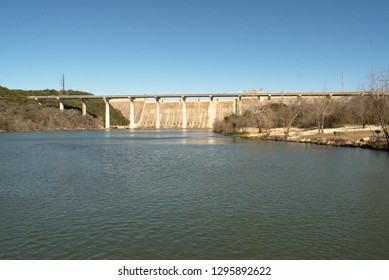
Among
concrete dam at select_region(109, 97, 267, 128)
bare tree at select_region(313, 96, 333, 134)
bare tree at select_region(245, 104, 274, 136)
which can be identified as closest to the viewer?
bare tree at select_region(313, 96, 333, 134)

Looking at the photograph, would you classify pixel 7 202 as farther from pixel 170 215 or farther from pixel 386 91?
pixel 386 91

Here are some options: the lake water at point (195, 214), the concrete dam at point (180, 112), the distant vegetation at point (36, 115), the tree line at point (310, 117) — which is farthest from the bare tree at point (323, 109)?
the concrete dam at point (180, 112)

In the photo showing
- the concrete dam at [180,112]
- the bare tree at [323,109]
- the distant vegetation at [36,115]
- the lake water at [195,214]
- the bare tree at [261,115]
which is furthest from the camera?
the concrete dam at [180,112]

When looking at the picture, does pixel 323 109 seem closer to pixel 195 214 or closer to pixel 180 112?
pixel 195 214

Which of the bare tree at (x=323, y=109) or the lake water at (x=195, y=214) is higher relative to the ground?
the bare tree at (x=323, y=109)

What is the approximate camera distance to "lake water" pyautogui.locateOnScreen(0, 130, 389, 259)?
9.76 meters

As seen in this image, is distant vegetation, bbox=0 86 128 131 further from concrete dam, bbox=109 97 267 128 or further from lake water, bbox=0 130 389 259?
lake water, bbox=0 130 389 259

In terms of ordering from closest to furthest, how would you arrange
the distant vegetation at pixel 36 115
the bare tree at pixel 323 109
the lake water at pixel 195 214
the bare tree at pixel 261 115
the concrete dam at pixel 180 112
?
the lake water at pixel 195 214
the bare tree at pixel 323 109
the bare tree at pixel 261 115
the distant vegetation at pixel 36 115
the concrete dam at pixel 180 112

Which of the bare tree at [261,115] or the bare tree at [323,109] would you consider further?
the bare tree at [261,115]

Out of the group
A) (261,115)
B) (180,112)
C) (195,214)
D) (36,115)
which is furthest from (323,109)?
(180,112)

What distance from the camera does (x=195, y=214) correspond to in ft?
42.8

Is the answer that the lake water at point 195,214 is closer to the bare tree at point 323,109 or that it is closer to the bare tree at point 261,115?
the bare tree at point 323,109

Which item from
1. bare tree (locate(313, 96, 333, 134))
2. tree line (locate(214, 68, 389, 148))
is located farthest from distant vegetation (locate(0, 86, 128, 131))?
bare tree (locate(313, 96, 333, 134))

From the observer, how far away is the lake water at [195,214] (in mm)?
9758
